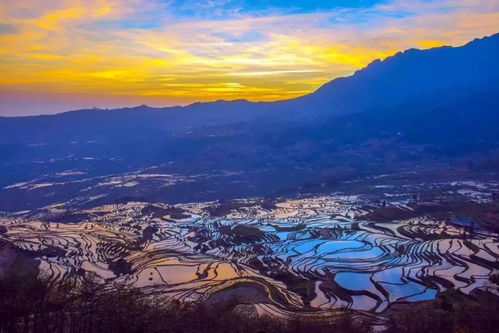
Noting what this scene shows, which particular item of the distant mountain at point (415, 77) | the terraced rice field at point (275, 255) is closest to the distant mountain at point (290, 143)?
the distant mountain at point (415, 77)

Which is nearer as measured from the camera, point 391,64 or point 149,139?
point 149,139

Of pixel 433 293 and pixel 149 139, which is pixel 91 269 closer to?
pixel 433 293

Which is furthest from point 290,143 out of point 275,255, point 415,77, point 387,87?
point 275,255

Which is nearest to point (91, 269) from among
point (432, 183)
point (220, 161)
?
point (432, 183)

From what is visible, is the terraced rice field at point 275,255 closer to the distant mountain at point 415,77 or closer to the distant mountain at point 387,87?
the distant mountain at point 387,87

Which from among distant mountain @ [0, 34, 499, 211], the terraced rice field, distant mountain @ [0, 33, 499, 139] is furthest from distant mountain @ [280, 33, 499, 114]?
the terraced rice field
